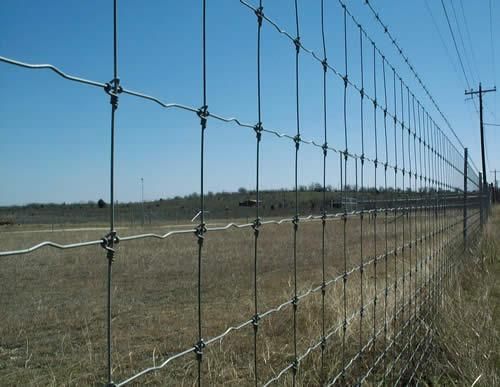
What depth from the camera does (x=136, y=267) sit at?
10109 mm

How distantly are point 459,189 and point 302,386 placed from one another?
283 inches

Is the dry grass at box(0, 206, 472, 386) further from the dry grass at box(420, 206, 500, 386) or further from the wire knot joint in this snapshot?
the wire knot joint

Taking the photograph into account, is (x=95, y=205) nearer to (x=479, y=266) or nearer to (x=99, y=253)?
(x=479, y=266)

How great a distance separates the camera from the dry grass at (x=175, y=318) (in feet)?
12.4

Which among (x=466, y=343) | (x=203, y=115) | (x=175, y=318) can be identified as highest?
(x=203, y=115)

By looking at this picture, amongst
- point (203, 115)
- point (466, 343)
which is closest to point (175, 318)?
point (466, 343)

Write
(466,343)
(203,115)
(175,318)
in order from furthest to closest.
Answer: (175,318), (466,343), (203,115)

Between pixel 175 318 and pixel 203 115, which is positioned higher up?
pixel 203 115

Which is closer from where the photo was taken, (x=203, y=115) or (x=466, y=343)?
(x=203, y=115)

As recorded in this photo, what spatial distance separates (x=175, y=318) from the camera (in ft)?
18.7

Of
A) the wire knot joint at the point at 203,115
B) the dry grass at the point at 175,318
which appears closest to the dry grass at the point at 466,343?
the dry grass at the point at 175,318

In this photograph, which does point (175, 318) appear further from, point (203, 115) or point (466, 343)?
point (203, 115)

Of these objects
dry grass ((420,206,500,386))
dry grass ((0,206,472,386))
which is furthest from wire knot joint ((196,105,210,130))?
dry grass ((420,206,500,386))

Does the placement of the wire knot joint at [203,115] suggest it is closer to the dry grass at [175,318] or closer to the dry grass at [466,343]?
the dry grass at [175,318]
